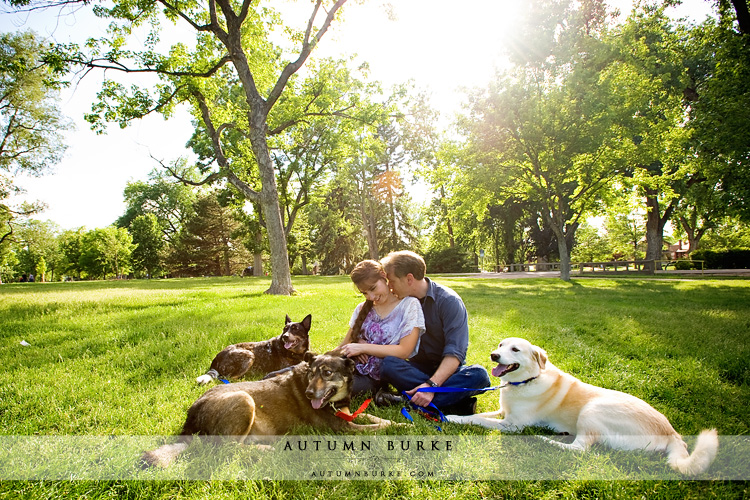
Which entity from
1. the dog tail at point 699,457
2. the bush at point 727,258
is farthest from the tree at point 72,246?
the bush at point 727,258

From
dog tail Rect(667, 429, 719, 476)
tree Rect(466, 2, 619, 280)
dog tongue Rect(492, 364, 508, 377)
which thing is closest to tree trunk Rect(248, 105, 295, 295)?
dog tongue Rect(492, 364, 508, 377)

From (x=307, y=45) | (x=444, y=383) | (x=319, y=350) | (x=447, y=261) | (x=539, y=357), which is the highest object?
(x=307, y=45)

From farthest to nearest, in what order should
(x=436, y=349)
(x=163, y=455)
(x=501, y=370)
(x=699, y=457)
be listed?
(x=436, y=349) < (x=501, y=370) < (x=163, y=455) < (x=699, y=457)

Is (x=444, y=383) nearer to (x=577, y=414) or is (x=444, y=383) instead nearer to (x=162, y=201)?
(x=577, y=414)

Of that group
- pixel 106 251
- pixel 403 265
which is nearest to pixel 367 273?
pixel 403 265

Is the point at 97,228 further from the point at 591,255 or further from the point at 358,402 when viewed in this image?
the point at 591,255

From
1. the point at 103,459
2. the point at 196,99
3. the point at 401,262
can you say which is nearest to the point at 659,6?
the point at 196,99

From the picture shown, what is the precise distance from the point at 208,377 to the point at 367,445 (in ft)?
9.56

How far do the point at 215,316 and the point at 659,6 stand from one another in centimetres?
3466

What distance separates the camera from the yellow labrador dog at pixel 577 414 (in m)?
2.74

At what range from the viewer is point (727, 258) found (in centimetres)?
2841

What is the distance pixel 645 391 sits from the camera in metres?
4.39

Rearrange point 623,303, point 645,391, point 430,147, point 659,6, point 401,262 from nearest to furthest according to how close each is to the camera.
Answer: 1. point 401,262
2. point 645,391
3. point 623,303
4. point 659,6
5. point 430,147

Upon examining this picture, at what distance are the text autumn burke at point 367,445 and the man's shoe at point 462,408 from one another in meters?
0.84
